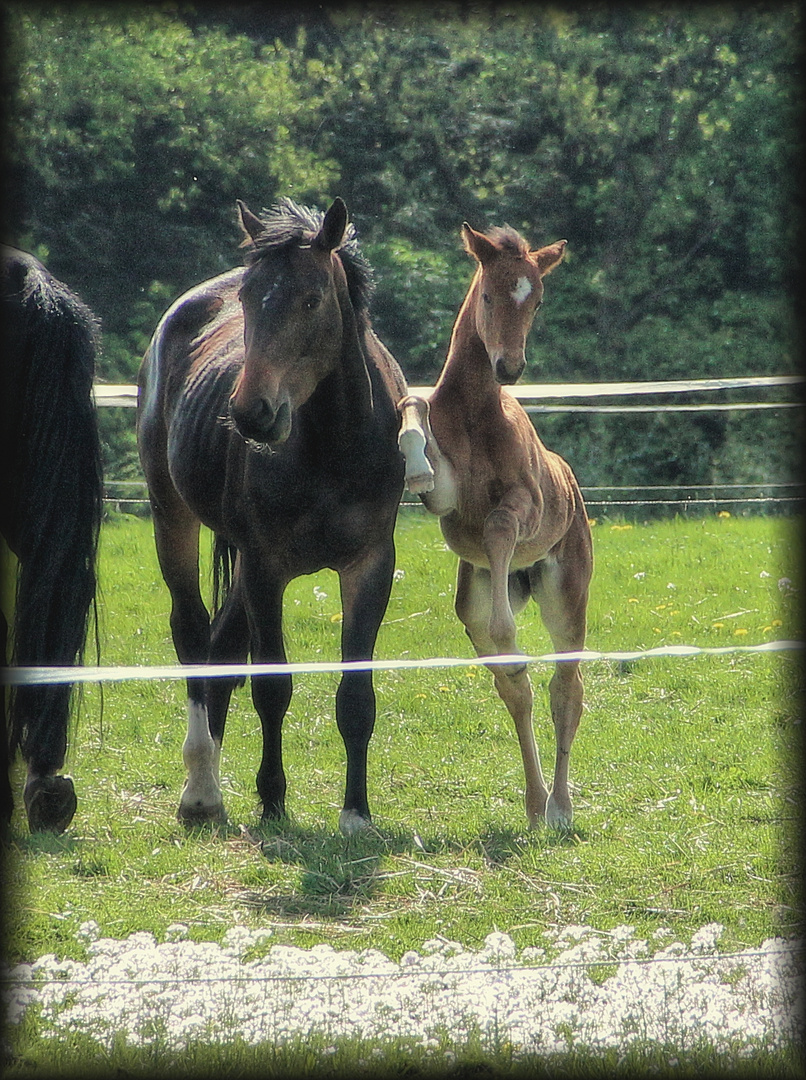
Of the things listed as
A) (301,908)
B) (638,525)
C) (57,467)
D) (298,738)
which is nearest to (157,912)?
(301,908)

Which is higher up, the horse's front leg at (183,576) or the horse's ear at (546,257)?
the horse's ear at (546,257)

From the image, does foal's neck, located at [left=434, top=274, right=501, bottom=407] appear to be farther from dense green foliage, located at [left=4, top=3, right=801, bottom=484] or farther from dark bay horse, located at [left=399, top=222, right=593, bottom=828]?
dense green foliage, located at [left=4, top=3, right=801, bottom=484]

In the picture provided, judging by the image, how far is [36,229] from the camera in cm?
1505

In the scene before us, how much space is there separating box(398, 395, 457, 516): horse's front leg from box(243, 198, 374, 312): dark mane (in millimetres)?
480

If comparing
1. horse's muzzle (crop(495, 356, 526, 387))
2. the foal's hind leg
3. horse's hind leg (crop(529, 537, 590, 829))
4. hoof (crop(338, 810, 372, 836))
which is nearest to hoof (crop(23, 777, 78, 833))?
hoof (crop(338, 810, 372, 836))

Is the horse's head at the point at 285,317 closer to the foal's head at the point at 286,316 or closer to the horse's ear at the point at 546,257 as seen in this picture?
the foal's head at the point at 286,316

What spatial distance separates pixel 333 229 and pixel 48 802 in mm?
2371

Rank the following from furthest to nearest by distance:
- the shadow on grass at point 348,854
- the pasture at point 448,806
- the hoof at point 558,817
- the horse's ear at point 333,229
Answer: the hoof at point 558,817
the horse's ear at point 333,229
the shadow on grass at point 348,854
the pasture at point 448,806

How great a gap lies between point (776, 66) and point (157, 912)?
14873 mm

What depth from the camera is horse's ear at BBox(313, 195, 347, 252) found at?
4680mm

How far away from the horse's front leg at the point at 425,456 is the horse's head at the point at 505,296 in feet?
1.09

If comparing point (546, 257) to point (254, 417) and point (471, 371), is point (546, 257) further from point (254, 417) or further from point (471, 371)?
point (254, 417)

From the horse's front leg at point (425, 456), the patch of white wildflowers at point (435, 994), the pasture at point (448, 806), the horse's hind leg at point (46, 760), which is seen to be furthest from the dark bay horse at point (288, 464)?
the patch of white wildflowers at point (435, 994)

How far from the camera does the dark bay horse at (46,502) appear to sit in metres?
4.84
